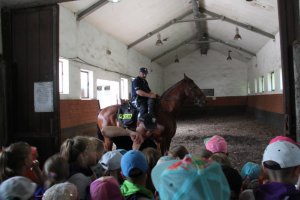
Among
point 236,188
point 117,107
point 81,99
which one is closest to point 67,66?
point 81,99

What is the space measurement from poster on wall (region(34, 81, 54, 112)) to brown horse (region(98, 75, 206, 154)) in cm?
142

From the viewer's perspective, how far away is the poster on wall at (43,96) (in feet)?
12.0

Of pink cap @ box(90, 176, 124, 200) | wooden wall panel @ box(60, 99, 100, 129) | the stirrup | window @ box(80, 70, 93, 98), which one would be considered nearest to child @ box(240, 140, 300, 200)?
pink cap @ box(90, 176, 124, 200)

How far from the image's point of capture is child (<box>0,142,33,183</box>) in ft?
6.16

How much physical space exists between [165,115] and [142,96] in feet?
1.78

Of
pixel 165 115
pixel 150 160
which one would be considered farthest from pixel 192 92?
pixel 150 160

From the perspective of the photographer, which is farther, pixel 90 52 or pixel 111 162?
pixel 90 52

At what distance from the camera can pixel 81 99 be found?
720 cm

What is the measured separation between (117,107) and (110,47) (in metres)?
4.23

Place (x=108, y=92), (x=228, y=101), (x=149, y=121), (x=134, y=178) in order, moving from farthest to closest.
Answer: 1. (x=228, y=101)
2. (x=108, y=92)
3. (x=149, y=121)
4. (x=134, y=178)

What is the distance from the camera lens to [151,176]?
1.30 m

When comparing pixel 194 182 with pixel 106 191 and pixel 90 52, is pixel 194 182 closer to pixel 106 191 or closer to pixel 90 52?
pixel 106 191

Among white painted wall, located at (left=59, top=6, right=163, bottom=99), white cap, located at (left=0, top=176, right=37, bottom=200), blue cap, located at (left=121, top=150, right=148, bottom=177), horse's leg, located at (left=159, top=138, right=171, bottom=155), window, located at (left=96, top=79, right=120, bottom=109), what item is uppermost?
white painted wall, located at (left=59, top=6, right=163, bottom=99)

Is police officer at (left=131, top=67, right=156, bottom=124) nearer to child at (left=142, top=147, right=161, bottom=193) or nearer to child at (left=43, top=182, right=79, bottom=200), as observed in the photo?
child at (left=142, top=147, right=161, bottom=193)
